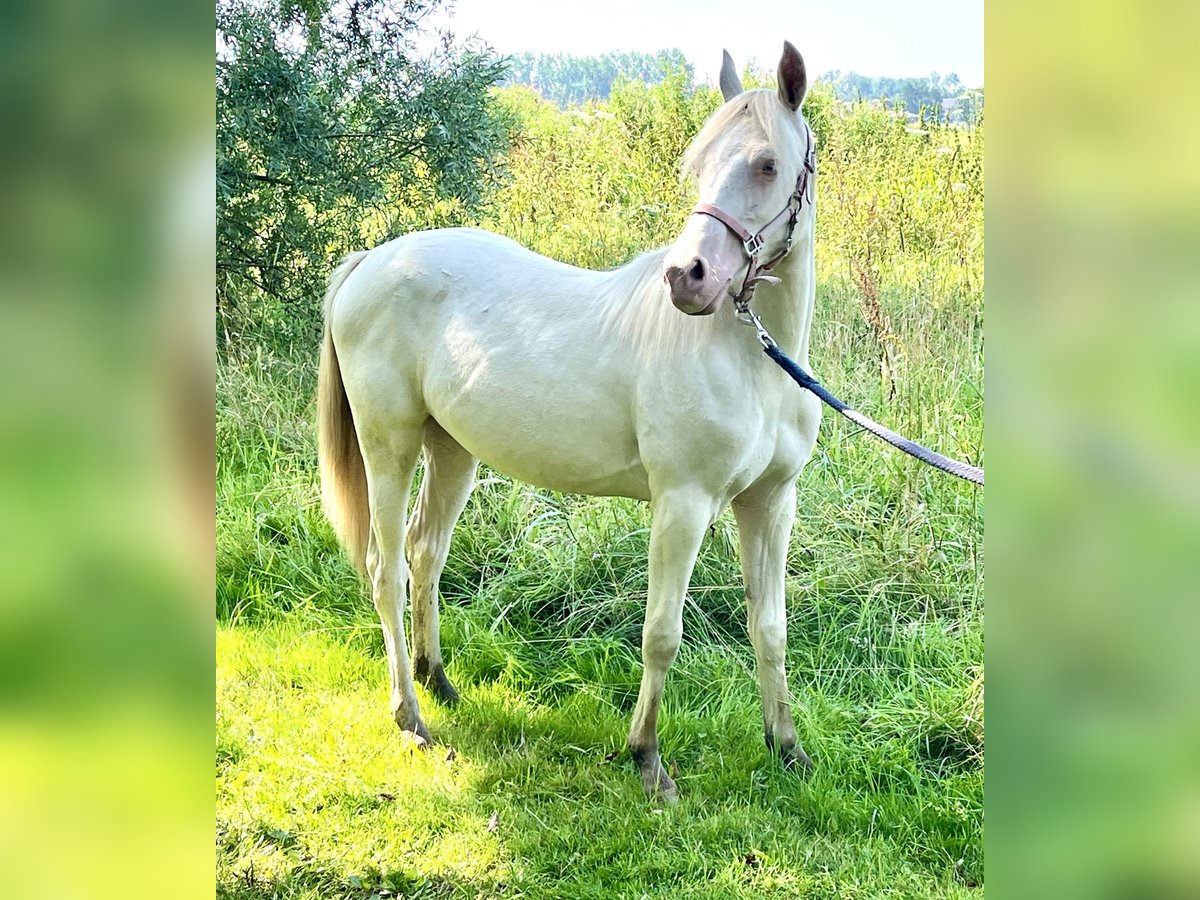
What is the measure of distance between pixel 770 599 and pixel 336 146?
3557 millimetres

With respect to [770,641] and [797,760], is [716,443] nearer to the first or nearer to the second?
[770,641]

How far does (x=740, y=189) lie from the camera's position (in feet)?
7.22

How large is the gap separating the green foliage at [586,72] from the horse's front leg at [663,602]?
4044mm

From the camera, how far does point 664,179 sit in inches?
198

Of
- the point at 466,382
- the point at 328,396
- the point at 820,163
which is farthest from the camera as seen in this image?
the point at 820,163

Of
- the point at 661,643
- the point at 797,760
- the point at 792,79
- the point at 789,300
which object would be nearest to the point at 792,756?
the point at 797,760

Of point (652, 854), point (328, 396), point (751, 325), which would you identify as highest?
point (751, 325)

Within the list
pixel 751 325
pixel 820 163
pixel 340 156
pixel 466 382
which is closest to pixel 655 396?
pixel 751 325

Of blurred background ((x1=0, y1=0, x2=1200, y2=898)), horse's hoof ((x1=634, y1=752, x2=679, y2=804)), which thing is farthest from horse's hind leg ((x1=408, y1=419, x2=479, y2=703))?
blurred background ((x1=0, y1=0, x2=1200, y2=898))
